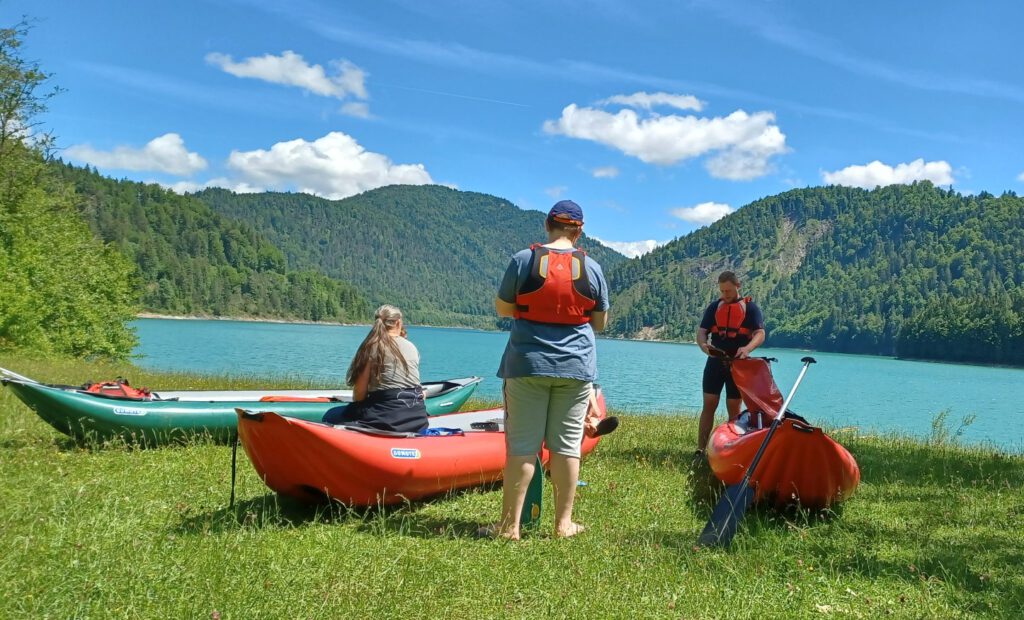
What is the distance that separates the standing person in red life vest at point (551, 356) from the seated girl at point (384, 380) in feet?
4.15

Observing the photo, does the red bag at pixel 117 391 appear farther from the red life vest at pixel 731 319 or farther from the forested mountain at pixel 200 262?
the forested mountain at pixel 200 262

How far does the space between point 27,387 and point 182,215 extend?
174161 millimetres

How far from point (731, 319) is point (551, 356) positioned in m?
4.22

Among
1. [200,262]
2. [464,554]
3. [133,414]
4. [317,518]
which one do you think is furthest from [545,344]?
[200,262]

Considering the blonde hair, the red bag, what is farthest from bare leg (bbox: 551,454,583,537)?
the red bag

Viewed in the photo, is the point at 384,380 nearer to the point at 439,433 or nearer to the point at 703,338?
the point at 439,433

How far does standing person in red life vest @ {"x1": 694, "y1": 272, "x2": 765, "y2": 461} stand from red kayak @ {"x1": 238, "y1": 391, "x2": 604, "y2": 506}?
139 inches

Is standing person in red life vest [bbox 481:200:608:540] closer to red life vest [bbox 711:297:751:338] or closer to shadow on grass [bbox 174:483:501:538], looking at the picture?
shadow on grass [bbox 174:483:501:538]

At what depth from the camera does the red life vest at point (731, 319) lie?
8.27 metres

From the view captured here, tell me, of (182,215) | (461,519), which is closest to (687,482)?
(461,519)

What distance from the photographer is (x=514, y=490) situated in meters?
4.88

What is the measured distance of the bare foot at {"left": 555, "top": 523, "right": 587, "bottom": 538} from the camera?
498 centimetres

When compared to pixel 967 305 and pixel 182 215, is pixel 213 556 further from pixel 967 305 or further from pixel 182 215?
pixel 182 215

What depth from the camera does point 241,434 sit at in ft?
17.4
